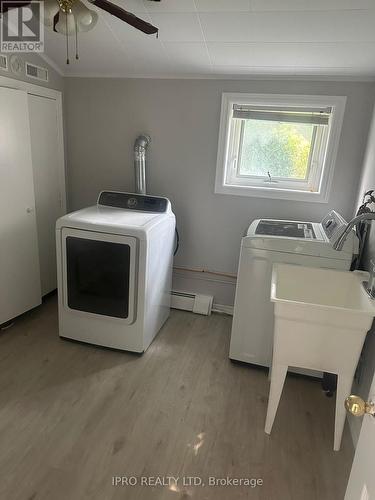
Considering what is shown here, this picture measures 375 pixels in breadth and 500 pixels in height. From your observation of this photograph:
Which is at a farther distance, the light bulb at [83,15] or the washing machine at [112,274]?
the washing machine at [112,274]

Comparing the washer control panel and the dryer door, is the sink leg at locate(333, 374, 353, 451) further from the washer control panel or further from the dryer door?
the washer control panel

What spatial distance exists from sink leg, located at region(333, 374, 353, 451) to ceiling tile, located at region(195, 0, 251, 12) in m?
1.92

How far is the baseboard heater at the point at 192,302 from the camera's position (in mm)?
2971

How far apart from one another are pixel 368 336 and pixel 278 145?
64.2 inches

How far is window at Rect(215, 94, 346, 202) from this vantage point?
8.09 ft

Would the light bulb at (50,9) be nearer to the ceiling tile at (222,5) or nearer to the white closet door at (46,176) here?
the ceiling tile at (222,5)

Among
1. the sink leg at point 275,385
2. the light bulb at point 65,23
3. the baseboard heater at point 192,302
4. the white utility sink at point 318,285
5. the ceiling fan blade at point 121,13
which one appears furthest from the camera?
the baseboard heater at point 192,302

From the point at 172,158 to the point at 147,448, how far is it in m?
2.10

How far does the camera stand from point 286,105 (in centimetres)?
248

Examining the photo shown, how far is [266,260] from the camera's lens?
6.70ft

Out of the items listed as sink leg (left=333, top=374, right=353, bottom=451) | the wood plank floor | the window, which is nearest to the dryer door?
the wood plank floor
